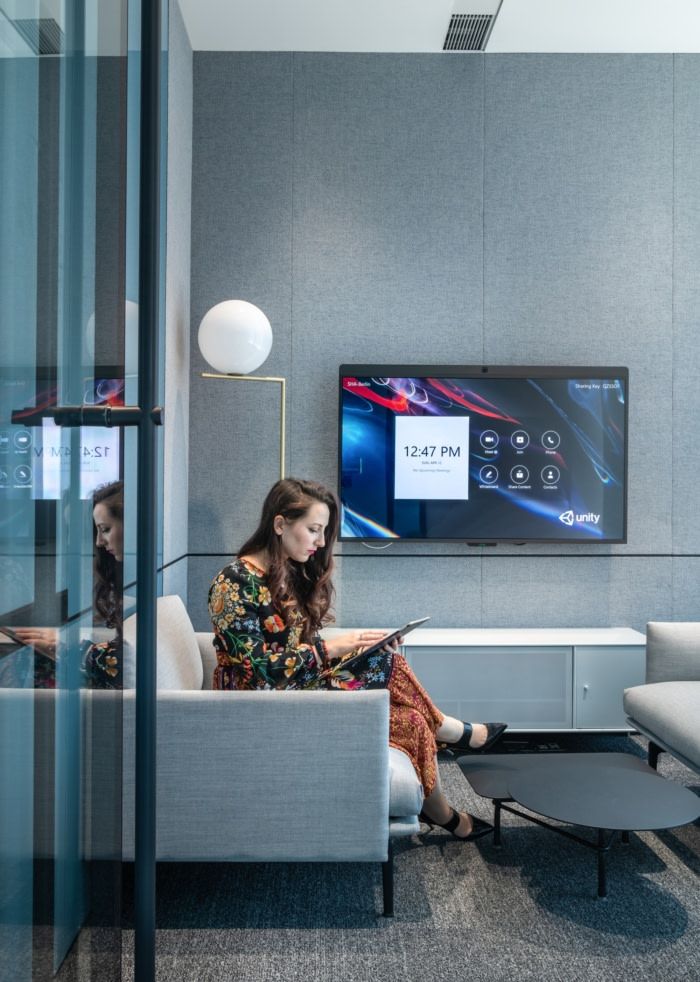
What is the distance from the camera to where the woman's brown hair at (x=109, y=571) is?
0.84 metres

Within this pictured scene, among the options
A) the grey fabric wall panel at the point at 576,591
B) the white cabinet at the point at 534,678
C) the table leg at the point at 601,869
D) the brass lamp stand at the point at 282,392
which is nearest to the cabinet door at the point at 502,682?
the white cabinet at the point at 534,678

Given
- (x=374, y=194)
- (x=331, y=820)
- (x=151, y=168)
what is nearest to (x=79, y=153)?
(x=151, y=168)

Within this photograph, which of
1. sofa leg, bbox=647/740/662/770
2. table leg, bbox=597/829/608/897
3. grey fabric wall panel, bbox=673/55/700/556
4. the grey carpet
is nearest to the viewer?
the grey carpet

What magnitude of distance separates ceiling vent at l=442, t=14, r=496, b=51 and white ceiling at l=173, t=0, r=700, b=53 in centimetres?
4

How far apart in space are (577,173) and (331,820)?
3.20 meters

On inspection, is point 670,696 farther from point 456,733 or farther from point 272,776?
point 272,776

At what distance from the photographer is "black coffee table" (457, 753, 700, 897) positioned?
2.10 meters

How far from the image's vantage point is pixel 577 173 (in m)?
3.93

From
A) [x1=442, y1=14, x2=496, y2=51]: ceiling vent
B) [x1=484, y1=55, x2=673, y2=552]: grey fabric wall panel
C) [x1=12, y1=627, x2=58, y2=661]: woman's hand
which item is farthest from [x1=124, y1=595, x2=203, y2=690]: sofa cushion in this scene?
[x1=442, y1=14, x2=496, y2=51]: ceiling vent

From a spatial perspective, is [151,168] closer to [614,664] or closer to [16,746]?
[16,746]

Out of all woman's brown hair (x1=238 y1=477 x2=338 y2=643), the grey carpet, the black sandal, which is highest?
woman's brown hair (x1=238 y1=477 x2=338 y2=643)

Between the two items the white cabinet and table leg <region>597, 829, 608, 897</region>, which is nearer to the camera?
table leg <region>597, 829, 608, 897</region>

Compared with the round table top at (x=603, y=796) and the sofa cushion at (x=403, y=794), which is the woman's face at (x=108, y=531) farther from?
the round table top at (x=603, y=796)

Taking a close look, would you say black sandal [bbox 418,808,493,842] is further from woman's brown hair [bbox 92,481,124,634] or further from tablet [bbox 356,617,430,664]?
woman's brown hair [bbox 92,481,124,634]
